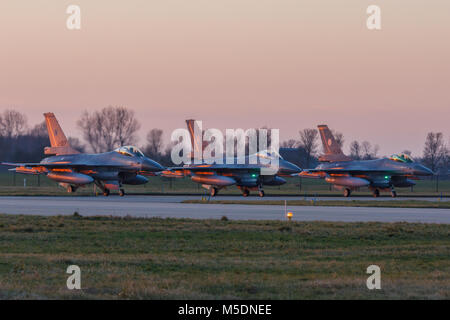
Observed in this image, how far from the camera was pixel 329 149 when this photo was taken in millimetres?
55719

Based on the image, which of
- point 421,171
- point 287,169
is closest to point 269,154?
point 287,169

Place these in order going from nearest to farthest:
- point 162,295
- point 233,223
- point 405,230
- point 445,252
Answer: point 162,295 → point 445,252 → point 405,230 → point 233,223

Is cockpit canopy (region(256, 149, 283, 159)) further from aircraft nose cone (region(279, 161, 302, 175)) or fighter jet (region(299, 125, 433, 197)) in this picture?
fighter jet (region(299, 125, 433, 197))

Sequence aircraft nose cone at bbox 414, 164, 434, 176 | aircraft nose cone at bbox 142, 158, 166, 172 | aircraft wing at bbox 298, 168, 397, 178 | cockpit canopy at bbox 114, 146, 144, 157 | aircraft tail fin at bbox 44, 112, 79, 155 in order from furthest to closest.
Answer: aircraft tail fin at bbox 44, 112, 79, 155 → aircraft wing at bbox 298, 168, 397, 178 → cockpit canopy at bbox 114, 146, 144, 157 → aircraft nose cone at bbox 414, 164, 434, 176 → aircraft nose cone at bbox 142, 158, 166, 172

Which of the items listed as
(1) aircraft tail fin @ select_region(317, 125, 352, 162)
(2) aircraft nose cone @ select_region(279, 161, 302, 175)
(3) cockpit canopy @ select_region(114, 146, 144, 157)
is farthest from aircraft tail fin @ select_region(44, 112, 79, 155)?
(1) aircraft tail fin @ select_region(317, 125, 352, 162)

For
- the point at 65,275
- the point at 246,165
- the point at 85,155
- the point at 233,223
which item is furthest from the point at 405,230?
the point at 85,155

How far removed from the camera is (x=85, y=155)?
164ft

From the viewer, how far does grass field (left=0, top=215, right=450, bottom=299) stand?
1068 centimetres

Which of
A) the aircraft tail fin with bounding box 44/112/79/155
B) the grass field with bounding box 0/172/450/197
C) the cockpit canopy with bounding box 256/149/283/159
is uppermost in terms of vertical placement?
the aircraft tail fin with bounding box 44/112/79/155

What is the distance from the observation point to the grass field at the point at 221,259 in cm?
1068

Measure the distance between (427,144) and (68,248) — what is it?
101 metres

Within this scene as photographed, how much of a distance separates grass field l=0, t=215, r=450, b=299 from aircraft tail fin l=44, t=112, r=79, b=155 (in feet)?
95.7

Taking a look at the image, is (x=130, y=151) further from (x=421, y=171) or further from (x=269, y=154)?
(x=421, y=171)
